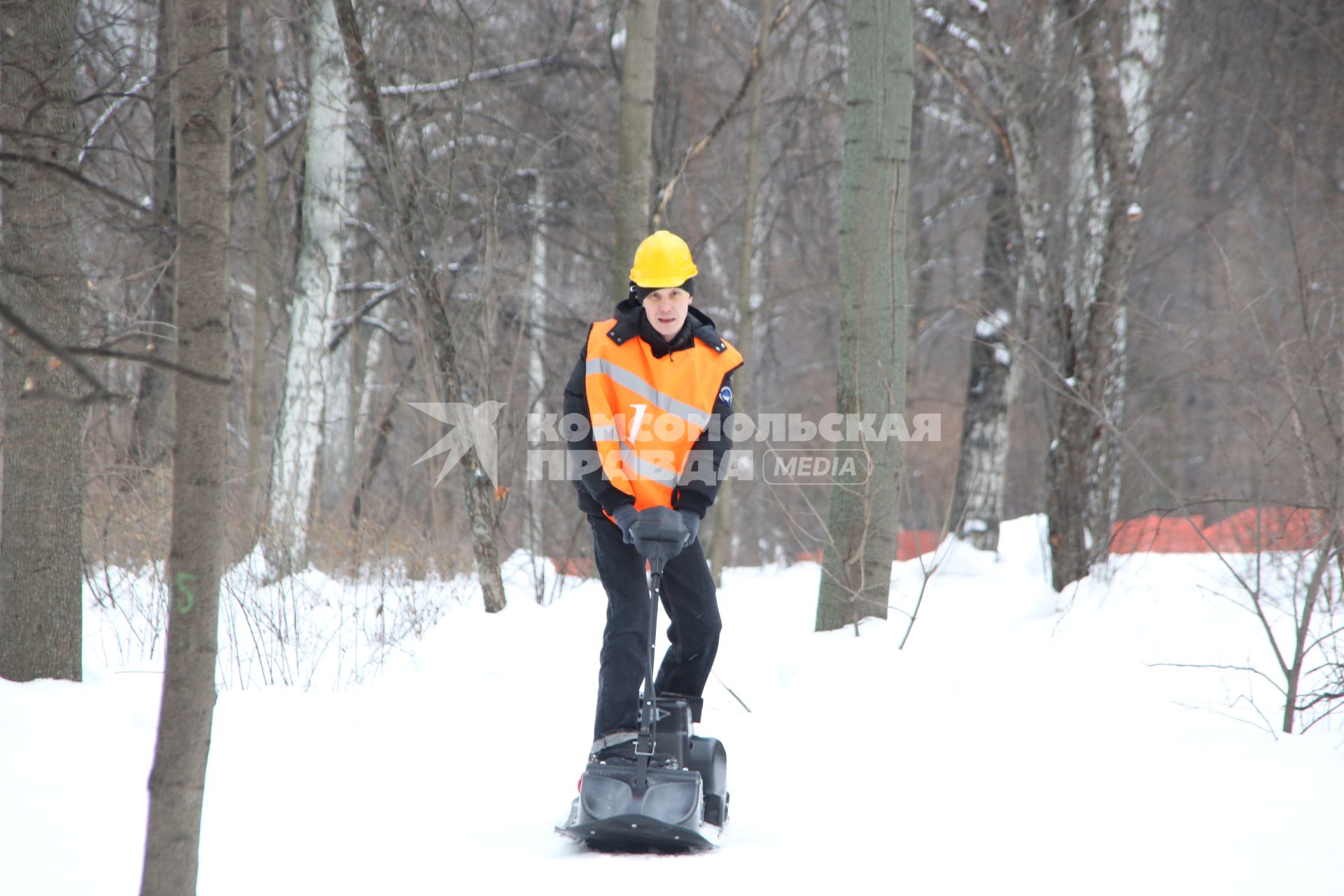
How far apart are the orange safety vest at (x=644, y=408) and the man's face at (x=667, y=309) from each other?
0.08 metres

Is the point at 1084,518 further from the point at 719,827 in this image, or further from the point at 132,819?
the point at 132,819

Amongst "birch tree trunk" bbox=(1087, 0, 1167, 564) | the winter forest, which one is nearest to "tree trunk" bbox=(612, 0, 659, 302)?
the winter forest

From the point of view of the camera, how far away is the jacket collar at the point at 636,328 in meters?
3.38

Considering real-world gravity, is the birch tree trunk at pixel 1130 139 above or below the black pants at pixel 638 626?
above

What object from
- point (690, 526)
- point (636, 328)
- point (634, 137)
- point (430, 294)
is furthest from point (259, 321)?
point (690, 526)

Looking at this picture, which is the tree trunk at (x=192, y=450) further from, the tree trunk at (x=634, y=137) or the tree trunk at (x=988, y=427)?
the tree trunk at (x=988, y=427)

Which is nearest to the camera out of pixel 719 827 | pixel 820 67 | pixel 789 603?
pixel 719 827

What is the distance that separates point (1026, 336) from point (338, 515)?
20.6 ft

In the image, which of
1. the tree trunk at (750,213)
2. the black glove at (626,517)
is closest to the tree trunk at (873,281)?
the black glove at (626,517)

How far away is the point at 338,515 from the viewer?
8.08 m

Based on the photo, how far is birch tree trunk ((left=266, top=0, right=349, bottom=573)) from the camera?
857 centimetres

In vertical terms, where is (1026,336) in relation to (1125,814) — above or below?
above

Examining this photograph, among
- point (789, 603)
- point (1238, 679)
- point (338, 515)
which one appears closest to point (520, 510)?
point (338, 515)

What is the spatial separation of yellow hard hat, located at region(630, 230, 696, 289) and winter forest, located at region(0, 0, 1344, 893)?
136 cm
